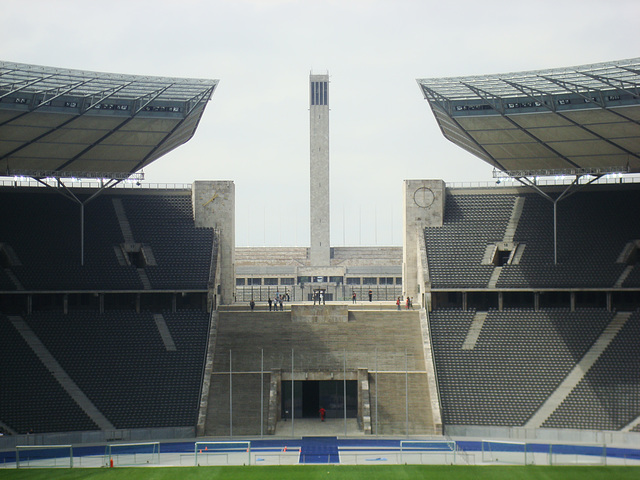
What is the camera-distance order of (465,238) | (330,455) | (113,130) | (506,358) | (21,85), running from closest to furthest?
(330,455) → (21,85) → (506,358) → (113,130) → (465,238)

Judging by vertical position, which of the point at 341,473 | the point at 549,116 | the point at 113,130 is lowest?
the point at 341,473

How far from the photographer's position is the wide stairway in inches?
2045

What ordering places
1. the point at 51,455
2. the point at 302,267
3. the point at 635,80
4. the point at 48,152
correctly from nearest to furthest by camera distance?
the point at 51,455, the point at 635,80, the point at 48,152, the point at 302,267

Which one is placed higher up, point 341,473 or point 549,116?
point 549,116

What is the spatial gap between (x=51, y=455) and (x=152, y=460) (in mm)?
4850

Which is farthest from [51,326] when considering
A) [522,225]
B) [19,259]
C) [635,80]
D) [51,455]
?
[635,80]

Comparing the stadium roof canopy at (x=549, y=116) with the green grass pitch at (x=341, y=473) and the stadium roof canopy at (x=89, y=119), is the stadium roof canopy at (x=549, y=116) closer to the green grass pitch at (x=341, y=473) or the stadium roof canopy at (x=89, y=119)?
the stadium roof canopy at (x=89, y=119)

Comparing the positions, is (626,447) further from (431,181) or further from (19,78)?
(19,78)

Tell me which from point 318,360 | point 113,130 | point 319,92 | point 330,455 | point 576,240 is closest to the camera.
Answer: point 330,455

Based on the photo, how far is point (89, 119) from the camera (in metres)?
56.5

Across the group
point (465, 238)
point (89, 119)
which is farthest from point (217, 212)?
point (465, 238)

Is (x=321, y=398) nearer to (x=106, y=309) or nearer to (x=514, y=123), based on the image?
(x=106, y=309)

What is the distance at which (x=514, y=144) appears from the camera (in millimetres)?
63000

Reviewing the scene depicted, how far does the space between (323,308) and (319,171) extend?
152 feet
